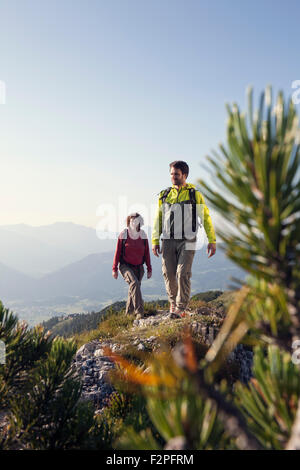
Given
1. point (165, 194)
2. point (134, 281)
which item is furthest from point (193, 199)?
point (134, 281)

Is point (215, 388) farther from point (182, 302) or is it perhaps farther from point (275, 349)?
point (182, 302)

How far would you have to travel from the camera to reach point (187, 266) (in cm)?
725

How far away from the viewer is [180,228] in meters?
7.09

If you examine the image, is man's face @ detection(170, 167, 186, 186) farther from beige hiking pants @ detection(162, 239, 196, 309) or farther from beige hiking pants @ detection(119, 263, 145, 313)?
beige hiking pants @ detection(119, 263, 145, 313)

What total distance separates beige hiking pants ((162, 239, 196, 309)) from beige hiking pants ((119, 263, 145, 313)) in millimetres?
1339

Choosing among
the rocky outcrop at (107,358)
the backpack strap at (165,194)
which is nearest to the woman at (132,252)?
the rocky outcrop at (107,358)

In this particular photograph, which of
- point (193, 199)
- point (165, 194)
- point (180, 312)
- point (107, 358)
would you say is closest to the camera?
point (107, 358)

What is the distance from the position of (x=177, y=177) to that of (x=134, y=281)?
145 inches

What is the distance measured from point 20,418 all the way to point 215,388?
1.31 meters

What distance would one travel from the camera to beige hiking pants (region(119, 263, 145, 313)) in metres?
9.09

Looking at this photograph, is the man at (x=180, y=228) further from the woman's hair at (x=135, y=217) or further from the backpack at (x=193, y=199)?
the woman's hair at (x=135, y=217)

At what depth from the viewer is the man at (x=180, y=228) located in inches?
265

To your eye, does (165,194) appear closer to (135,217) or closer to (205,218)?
(205,218)

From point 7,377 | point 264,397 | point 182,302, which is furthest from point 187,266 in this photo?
point 264,397
